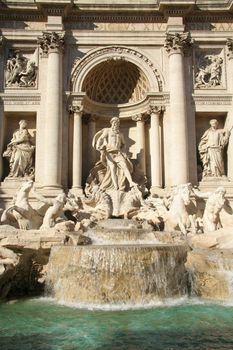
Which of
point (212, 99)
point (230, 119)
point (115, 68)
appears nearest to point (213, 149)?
point (230, 119)

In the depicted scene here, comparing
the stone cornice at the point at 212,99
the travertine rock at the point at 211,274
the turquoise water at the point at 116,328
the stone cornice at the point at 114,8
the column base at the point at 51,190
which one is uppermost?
the stone cornice at the point at 114,8

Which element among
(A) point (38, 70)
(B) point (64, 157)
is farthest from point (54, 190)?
(A) point (38, 70)

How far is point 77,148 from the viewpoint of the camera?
16812 mm

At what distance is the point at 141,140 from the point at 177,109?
2.18 meters

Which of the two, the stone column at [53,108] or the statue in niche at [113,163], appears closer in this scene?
the stone column at [53,108]

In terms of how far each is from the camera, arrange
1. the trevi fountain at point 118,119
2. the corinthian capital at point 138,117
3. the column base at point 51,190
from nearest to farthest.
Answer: the trevi fountain at point 118,119 → the column base at point 51,190 → the corinthian capital at point 138,117

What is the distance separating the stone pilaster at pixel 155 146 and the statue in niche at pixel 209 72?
2.14m

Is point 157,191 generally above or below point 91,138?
below

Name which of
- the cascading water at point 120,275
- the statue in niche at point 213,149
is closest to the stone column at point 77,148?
the statue in niche at point 213,149

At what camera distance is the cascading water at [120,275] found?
9492 millimetres

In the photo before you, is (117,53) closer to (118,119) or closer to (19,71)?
(118,119)

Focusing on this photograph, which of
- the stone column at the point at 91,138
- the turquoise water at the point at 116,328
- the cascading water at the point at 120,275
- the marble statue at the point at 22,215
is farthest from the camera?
the stone column at the point at 91,138

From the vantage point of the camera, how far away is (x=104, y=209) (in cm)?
1503

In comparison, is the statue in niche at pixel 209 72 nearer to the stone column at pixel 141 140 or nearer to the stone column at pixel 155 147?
the stone column at pixel 155 147
